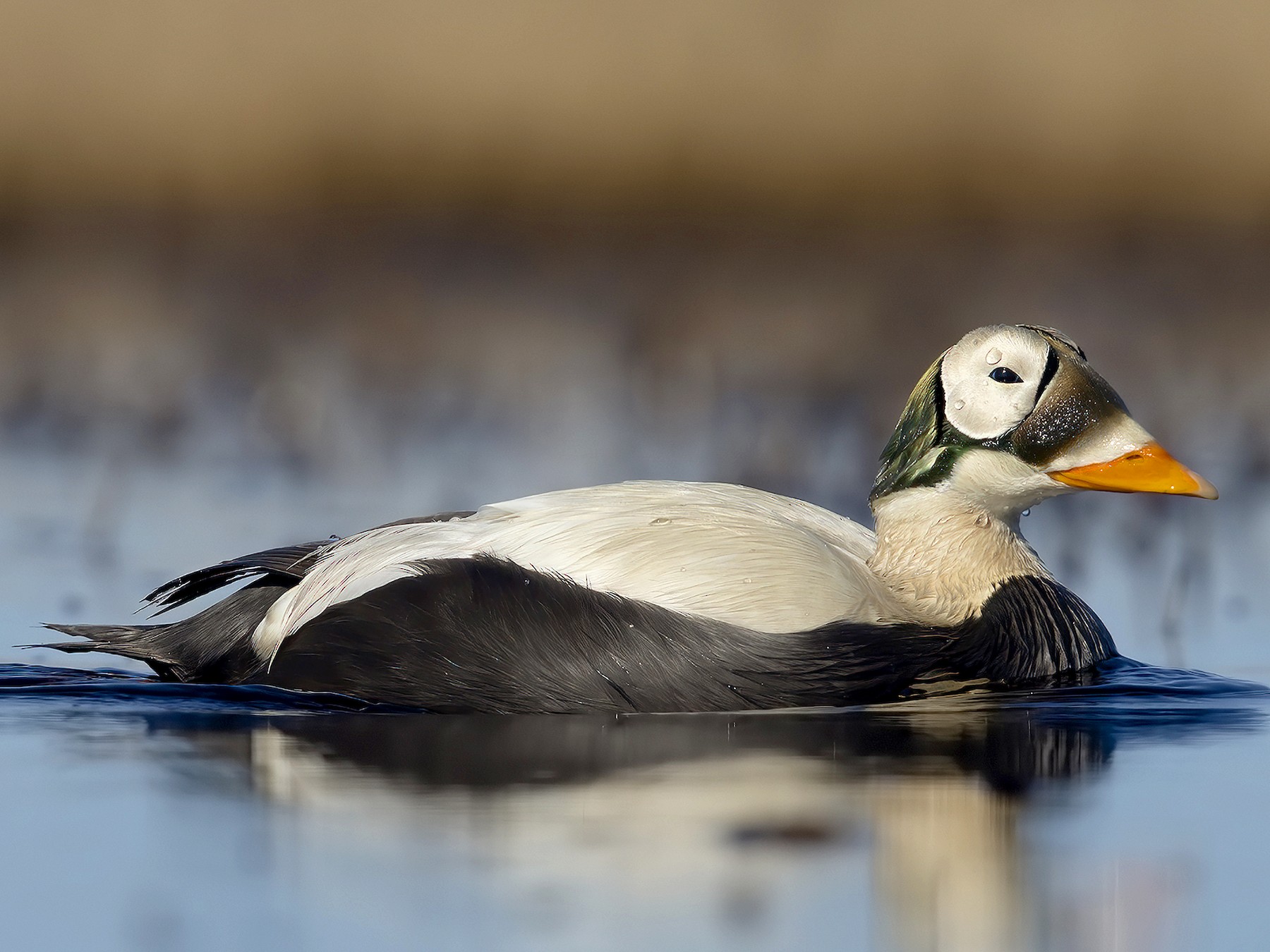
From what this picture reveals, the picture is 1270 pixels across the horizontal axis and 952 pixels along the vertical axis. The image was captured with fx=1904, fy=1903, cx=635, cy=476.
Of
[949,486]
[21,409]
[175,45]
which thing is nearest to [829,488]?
[949,486]

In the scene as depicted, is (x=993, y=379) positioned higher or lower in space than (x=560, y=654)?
higher

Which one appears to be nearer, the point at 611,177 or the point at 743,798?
the point at 743,798

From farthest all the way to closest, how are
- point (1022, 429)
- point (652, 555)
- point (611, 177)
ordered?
point (611, 177) < point (1022, 429) < point (652, 555)

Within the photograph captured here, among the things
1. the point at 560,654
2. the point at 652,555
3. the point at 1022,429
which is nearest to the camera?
the point at 560,654

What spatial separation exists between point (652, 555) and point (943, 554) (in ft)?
3.15

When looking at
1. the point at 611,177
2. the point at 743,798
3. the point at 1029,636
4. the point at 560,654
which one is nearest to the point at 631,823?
the point at 743,798

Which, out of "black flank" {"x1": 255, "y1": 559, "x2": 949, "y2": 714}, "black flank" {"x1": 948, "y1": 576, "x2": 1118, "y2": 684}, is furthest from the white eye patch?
"black flank" {"x1": 255, "y1": 559, "x2": 949, "y2": 714}

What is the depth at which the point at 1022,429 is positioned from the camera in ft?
18.5

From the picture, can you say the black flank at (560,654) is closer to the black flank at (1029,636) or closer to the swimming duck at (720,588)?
the swimming duck at (720,588)

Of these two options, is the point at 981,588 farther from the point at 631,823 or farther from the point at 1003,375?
the point at 631,823

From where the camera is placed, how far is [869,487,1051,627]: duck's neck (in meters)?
5.65

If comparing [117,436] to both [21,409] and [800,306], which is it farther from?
[800,306]

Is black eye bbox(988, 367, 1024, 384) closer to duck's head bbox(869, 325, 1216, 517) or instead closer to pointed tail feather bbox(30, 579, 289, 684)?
duck's head bbox(869, 325, 1216, 517)

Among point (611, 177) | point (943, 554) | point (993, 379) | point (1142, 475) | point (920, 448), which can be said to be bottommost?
point (943, 554)
